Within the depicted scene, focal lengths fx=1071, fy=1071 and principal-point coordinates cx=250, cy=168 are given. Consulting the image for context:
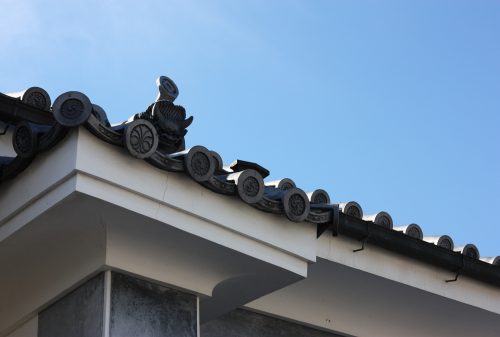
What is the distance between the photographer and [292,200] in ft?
21.2

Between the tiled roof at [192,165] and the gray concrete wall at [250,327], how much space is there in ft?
3.14

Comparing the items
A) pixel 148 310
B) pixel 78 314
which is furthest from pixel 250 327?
pixel 78 314

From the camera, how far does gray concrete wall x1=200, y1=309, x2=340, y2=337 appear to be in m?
7.43

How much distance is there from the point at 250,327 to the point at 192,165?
6.43ft

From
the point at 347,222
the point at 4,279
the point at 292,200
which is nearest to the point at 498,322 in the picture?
the point at 347,222

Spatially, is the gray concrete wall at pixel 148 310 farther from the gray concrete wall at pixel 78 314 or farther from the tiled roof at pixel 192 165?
the tiled roof at pixel 192 165

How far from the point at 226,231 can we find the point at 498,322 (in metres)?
3.09

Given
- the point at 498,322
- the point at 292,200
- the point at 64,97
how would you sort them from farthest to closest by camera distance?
the point at 498,322
the point at 292,200
the point at 64,97

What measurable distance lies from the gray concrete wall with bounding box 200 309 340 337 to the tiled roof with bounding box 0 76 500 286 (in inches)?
37.7

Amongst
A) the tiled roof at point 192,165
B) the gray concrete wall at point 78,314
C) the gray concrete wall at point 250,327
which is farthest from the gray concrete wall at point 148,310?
the gray concrete wall at point 250,327

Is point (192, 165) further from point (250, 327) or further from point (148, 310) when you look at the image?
point (250, 327)

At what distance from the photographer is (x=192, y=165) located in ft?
19.8

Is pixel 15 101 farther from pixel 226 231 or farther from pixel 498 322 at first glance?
pixel 498 322

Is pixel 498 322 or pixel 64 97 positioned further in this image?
pixel 498 322
